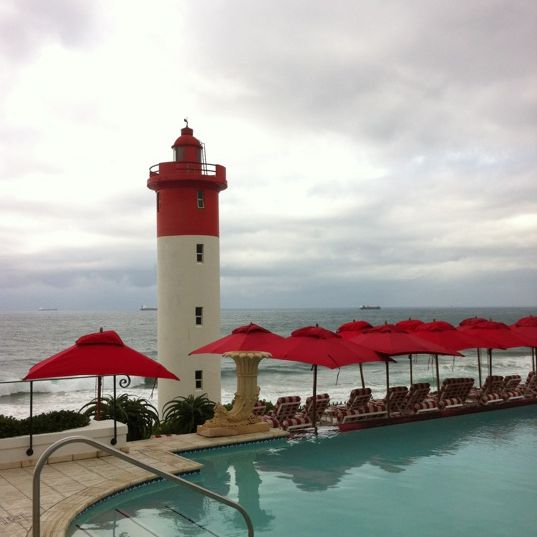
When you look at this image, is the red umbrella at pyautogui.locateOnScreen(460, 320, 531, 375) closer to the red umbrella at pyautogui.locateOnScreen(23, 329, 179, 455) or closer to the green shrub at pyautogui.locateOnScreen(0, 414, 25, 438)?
the red umbrella at pyautogui.locateOnScreen(23, 329, 179, 455)

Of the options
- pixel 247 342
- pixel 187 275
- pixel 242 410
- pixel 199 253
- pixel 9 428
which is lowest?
pixel 242 410

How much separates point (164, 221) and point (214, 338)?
16.5 feet

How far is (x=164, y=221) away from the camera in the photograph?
23.4 meters

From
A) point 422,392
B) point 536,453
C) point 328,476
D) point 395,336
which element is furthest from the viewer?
point 422,392

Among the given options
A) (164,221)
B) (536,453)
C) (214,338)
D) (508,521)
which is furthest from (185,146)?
(508,521)

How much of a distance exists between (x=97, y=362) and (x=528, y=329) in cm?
1768

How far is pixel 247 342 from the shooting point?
17.0m

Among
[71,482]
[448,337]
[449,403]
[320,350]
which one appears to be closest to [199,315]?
[320,350]

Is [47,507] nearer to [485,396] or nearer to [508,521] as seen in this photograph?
[508,521]

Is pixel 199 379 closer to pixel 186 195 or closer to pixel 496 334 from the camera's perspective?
pixel 186 195

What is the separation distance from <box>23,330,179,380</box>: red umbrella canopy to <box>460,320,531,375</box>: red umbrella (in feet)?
42.1

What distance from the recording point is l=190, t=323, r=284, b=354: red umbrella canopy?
1677 cm

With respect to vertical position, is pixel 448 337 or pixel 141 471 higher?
pixel 448 337

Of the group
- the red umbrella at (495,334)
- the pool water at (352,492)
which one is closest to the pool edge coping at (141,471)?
the pool water at (352,492)
